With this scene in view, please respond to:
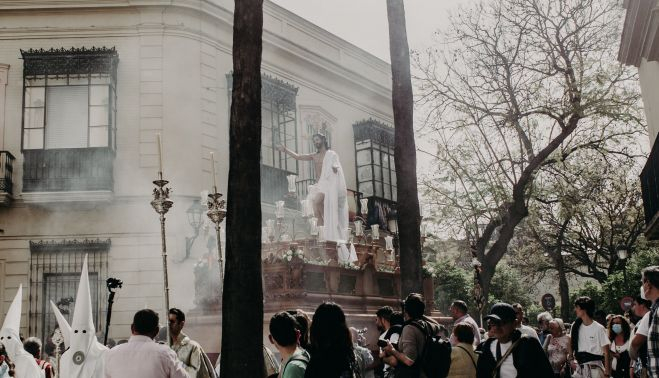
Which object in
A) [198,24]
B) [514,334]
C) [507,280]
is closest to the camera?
[514,334]

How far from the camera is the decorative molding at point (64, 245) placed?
591 inches

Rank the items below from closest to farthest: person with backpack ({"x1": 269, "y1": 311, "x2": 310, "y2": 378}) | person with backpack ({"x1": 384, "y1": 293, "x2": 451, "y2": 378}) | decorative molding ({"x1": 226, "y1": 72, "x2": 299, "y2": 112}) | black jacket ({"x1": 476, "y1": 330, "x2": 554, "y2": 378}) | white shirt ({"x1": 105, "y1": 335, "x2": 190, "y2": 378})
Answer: person with backpack ({"x1": 269, "y1": 311, "x2": 310, "y2": 378}) → white shirt ({"x1": 105, "y1": 335, "x2": 190, "y2": 378}) → black jacket ({"x1": 476, "y1": 330, "x2": 554, "y2": 378}) → person with backpack ({"x1": 384, "y1": 293, "x2": 451, "y2": 378}) → decorative molding ({"x1": 226, "y1": 72, "x2": 299, "y2": 112})

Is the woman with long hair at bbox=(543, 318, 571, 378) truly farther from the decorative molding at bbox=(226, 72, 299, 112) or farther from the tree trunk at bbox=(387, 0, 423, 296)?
the decorative molding at bbox=(226, 72, 299, 112)

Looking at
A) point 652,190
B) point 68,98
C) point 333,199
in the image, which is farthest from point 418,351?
point 68,98

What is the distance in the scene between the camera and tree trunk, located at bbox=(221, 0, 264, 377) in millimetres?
5566

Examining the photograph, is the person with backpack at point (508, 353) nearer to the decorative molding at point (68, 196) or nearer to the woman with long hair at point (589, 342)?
the woman with long hair at point (589, 342)

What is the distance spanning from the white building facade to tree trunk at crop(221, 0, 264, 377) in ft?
28.2

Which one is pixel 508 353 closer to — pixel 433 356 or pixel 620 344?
pixel 433 356

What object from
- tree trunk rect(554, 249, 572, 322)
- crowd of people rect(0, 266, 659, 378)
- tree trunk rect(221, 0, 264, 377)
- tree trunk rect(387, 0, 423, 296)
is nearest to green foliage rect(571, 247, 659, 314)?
tree trunk rect(554, 249, 572, 322)

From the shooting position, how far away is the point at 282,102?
61.0 feet

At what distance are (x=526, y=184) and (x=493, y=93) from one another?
2.63 meters

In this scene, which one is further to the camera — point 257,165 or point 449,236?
point 449,236

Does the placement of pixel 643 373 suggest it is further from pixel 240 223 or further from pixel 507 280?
pixel 507 280

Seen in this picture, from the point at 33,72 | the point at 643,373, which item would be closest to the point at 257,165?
the point at 643,373
